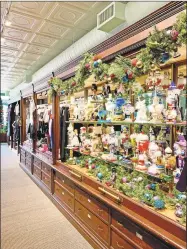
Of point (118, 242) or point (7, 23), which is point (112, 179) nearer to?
point (118, 242)

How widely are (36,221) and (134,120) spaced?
227 cm

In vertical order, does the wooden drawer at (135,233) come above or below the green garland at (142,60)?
below

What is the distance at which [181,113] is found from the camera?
69.2 inches

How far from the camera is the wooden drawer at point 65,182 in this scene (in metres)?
3.22

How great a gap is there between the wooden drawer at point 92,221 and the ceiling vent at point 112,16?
2.67 metres

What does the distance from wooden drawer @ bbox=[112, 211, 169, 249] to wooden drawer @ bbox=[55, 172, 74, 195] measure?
1115mm

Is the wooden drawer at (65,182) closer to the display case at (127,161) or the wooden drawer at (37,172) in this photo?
the display case at (127,161)

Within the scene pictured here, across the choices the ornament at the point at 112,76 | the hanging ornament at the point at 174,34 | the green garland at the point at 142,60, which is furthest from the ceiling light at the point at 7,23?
the hanging ornament at the point at 174,34

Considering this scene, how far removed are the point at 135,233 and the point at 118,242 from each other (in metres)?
0.33

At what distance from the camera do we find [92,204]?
8.69 ft

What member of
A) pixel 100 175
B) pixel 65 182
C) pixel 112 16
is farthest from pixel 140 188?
pixel 112 16

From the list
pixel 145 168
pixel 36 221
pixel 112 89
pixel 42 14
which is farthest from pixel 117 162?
pixel 42 14

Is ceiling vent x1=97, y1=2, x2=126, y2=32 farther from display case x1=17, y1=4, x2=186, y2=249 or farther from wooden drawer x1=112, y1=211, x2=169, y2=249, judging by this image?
wooden drawer x1=112, y1=211, x2=169, y2=249

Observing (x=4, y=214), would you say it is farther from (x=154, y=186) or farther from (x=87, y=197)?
(x=154, y=186)
